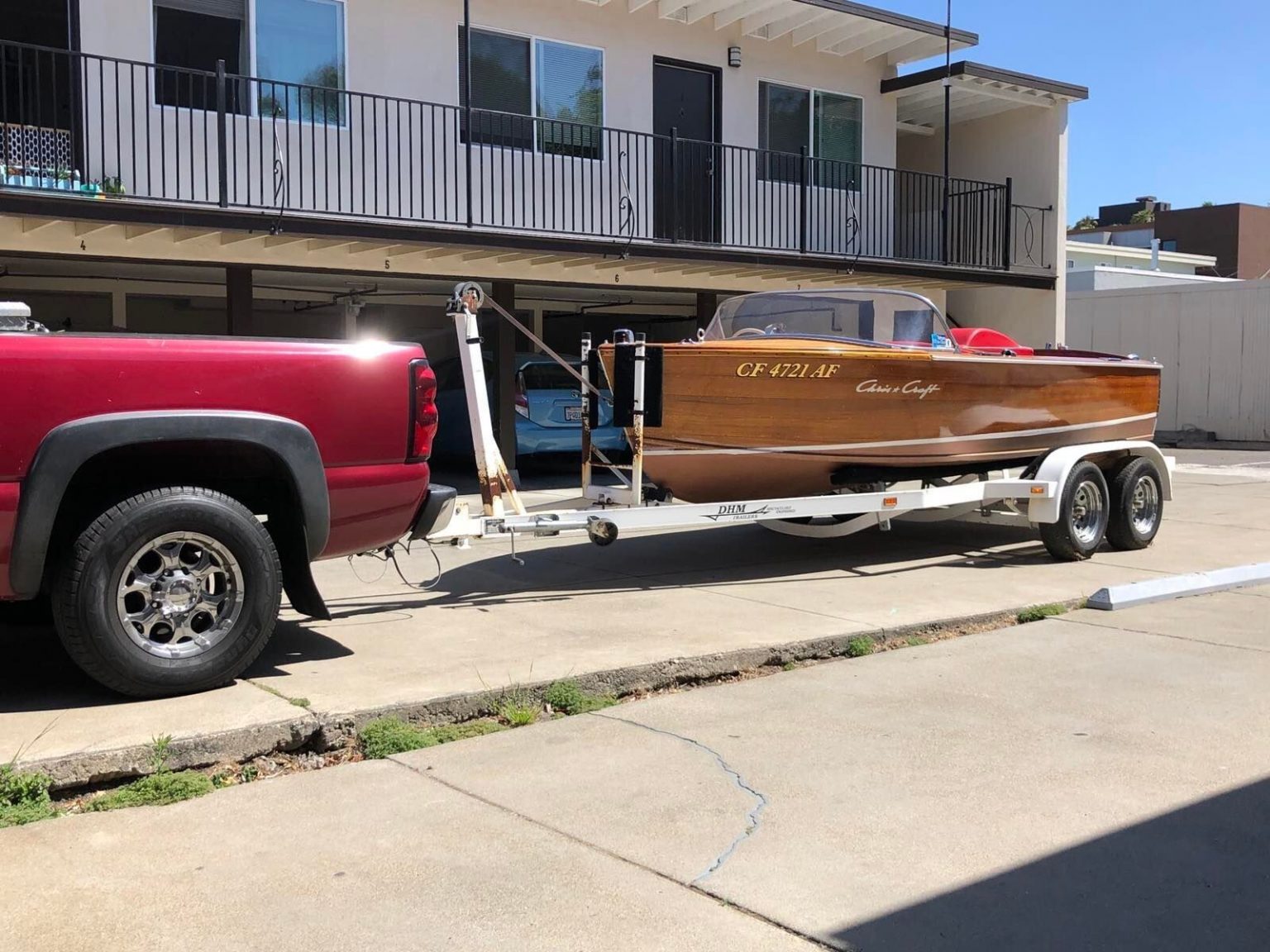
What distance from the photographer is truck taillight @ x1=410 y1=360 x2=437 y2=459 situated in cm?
577

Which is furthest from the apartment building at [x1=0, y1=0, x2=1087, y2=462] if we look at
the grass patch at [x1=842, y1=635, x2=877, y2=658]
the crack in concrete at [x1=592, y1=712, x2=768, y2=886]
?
the crack in concrete at [x1=592, y1=712, x2=768, y2=886]

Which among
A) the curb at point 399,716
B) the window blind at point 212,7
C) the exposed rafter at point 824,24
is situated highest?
the exposed rafter at point 824,24

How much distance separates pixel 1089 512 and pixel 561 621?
499 centimetres

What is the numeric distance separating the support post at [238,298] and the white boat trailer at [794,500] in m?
4.42

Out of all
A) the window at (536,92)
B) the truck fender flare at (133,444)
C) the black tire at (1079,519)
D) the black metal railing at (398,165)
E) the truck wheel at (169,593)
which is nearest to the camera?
the truck fender flare at (133,444)

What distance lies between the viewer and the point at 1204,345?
937 inches

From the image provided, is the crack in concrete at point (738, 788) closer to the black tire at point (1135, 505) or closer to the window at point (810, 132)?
the black tire at point (1135, 505)

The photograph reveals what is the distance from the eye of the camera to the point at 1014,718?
5355mm

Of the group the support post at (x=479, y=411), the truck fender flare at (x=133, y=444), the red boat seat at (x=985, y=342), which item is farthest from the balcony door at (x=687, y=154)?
the truck fender flare at (x=133, y=444)

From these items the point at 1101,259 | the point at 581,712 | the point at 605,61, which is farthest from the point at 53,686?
the point at 1101,259

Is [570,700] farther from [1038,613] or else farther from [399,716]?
[1038,613]

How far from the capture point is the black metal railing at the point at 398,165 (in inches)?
435

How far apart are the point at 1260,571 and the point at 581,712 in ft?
19.2

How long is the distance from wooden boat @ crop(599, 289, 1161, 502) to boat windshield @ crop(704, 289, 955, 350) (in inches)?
0.4
